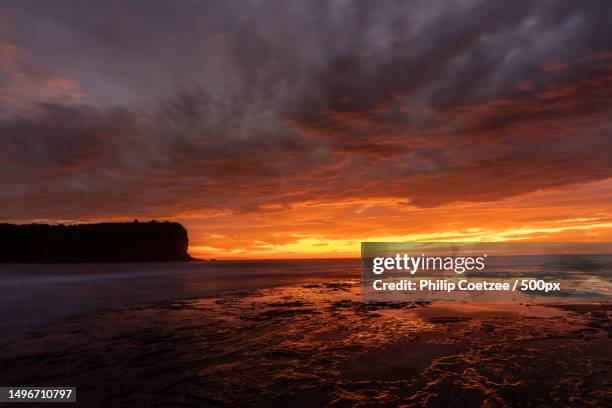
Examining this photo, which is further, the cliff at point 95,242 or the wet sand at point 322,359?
the cliff at point 95,242

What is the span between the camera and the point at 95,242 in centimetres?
10425

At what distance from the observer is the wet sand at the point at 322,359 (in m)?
6.30

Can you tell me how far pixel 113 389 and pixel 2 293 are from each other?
22409 millimetres

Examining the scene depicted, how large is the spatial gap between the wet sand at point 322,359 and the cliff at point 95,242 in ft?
342

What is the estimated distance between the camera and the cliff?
96.6m

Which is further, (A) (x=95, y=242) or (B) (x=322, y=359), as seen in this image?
(A) (x=95, y=242)

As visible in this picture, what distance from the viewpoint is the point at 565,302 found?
722 inches

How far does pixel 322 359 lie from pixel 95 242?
377 ft

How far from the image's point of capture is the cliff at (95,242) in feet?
317

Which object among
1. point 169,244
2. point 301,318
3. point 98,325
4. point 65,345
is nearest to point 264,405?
point 65,345

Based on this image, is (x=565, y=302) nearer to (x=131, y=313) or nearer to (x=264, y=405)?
(x=264, y=405)

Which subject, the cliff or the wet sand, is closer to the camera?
the wet sand

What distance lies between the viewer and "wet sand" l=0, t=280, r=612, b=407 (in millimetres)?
6301

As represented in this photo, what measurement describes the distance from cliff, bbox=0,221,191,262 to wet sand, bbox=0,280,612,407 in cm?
10434
